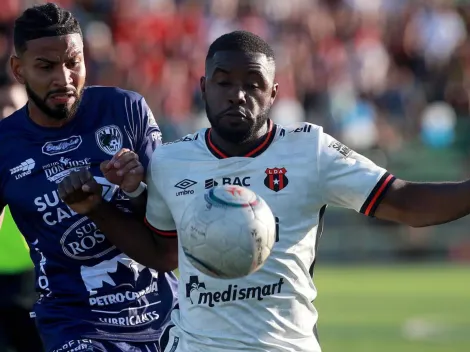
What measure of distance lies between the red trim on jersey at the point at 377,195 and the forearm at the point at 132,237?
1108 millimetres

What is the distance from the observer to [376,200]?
17.0 ft

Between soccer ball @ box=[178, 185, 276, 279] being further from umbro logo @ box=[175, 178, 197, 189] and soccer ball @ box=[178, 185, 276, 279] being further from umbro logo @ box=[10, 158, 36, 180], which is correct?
umbro logo @ box=[10, 158, 36, 180]

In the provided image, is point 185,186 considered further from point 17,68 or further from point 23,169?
point 17,68

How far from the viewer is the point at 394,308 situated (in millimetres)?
14727

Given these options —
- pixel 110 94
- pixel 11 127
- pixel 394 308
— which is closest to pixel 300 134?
pixel 110 94

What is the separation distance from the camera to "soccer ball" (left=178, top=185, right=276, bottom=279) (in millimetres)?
4895

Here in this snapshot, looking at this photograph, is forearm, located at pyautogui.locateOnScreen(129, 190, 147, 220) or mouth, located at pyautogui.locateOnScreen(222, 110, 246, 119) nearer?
mouth, located at pyautogui.locateOnScreen(222, 110, 246, 119)

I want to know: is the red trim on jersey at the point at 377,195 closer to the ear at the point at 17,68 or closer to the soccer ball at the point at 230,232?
the soccer ball at the point at 230,232

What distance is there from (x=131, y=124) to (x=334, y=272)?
12740 mm

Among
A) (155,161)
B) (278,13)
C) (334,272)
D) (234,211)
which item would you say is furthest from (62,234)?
(278,13)

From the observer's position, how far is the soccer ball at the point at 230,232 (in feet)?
16.1

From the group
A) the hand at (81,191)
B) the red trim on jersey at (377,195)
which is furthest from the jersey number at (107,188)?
the red trim on jersey at (377,195)

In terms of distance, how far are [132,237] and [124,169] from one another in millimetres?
420

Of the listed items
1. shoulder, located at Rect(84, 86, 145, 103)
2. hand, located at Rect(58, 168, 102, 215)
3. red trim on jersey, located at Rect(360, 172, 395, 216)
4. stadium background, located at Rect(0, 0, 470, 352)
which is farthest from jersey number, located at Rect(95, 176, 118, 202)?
stadium background, located at Rect(0, 0, 470, 352)
